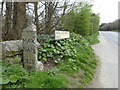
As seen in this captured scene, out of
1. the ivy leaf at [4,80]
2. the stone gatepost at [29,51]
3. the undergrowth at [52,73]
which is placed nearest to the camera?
the ivy leaf at [4,80]

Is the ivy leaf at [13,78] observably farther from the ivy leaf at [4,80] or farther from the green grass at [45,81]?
the green grass at [45,81]

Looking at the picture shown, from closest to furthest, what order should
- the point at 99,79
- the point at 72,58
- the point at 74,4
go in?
the point at 99,79 < the point at 72,58 < the point at 74,4

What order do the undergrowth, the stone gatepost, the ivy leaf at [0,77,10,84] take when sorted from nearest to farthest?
the ivy leaf at [0,77,10,84], the undergrowth, the stone gatepost

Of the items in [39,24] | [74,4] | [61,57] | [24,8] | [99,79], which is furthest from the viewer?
[74,4]

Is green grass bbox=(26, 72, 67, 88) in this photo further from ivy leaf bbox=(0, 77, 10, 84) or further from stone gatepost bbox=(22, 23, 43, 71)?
ivy leaf bbox=(0, 77, 10, 84)

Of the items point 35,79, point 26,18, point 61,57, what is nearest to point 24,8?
point 26,18

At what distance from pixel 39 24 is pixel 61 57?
3177mm

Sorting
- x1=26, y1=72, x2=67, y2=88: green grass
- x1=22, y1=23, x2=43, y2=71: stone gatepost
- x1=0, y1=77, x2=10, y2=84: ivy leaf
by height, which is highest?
x1=22, y1=23, x2=43, y2=71: stone gatepost

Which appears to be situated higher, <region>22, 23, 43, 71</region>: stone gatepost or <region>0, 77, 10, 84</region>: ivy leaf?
<region>22, 23, 43, 71</region>: stone gatepost

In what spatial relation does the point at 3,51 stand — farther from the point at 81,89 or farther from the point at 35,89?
the point at 81,89

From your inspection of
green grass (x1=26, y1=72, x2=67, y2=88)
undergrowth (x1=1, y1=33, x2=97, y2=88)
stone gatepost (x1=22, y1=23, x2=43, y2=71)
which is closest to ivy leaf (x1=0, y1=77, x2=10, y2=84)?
undergrowth (x1=1, y1=33, x2=97, y2=88)

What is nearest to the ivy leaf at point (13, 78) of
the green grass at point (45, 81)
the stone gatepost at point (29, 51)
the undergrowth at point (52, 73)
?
the undergrowth at point (52, 73)

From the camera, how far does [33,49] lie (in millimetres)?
3242

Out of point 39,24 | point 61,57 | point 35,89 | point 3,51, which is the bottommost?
point 35,89
